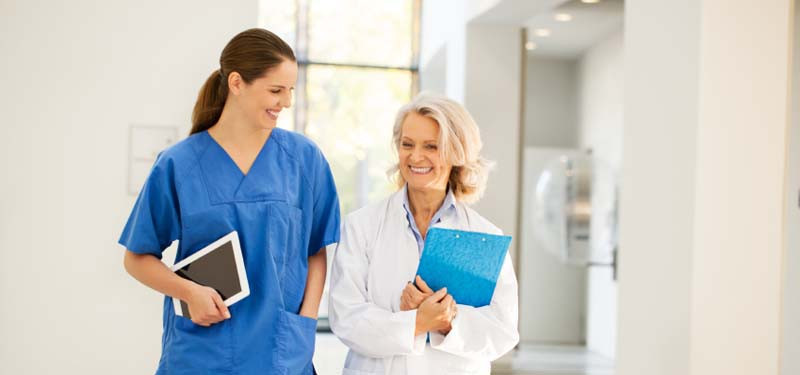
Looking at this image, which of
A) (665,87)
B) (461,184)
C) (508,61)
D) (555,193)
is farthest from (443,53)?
(461,184)

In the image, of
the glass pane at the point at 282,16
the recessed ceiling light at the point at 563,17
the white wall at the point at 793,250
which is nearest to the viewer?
the white wall at the point at 793,250

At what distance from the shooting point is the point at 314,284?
187 cm

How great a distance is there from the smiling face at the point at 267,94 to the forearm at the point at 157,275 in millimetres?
346

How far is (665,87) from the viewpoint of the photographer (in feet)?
10.6

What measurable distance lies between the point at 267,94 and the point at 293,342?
0.51 metres

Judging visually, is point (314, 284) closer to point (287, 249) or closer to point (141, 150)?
point (287, 249)

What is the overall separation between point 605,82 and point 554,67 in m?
0.97

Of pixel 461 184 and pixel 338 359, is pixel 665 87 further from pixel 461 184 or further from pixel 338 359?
pixel 338 359

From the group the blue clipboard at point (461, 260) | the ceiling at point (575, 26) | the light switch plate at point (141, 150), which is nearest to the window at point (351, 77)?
the ceiling at point (575, 26)

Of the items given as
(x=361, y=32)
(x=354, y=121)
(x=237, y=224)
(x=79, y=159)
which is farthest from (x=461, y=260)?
(x=361, y=32)

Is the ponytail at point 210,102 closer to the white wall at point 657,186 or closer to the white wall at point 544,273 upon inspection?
the white wall at point 657,186

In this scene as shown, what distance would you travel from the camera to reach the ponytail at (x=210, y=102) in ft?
5.98

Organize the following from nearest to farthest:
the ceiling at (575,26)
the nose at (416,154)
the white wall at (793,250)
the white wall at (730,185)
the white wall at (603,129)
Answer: the nose at (416,154), the white wall at (730,185), the white wall at (793,250), the ceiling at (575,26), the white wall at (603,129)

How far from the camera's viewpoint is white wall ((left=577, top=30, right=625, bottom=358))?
7148mm
